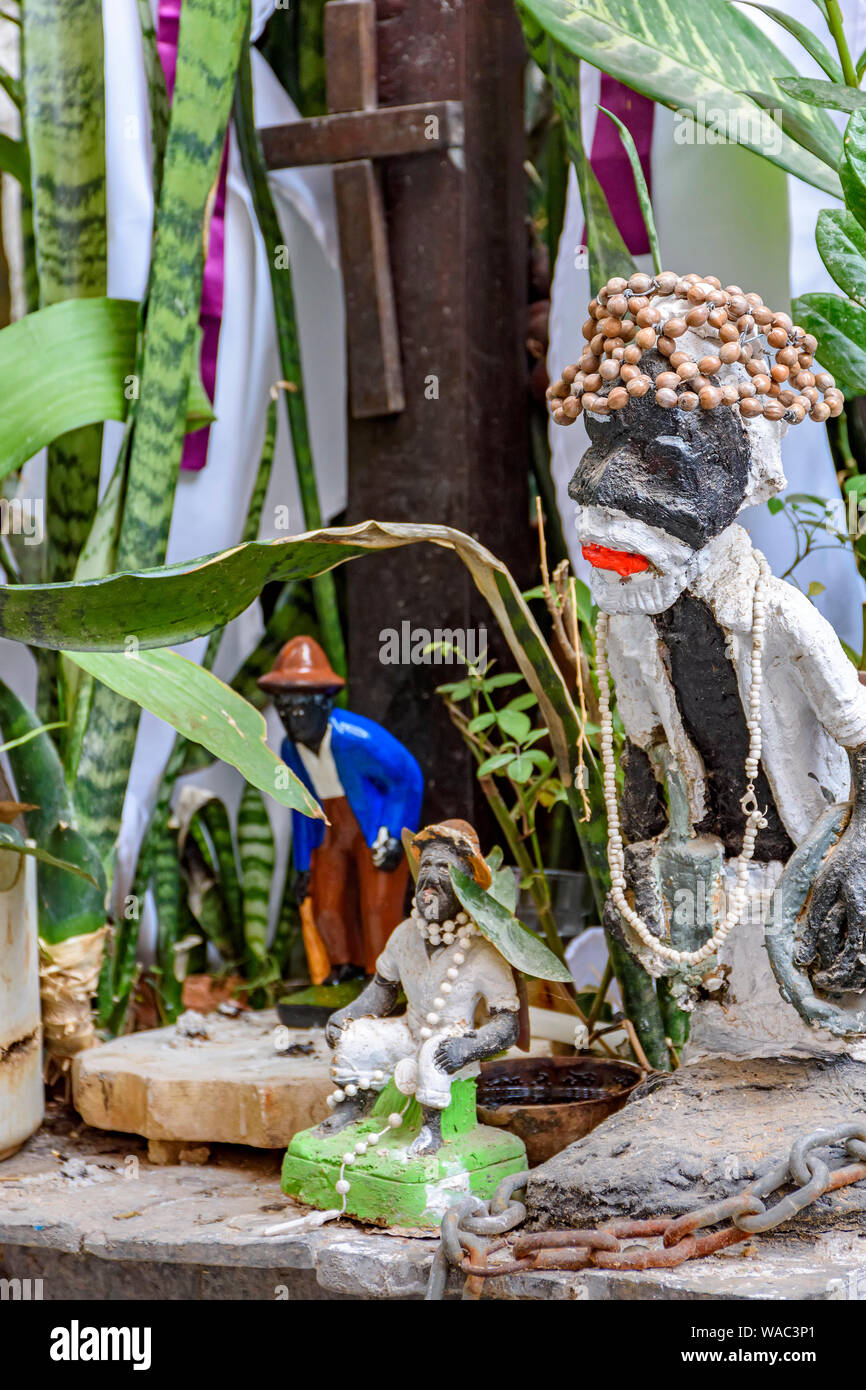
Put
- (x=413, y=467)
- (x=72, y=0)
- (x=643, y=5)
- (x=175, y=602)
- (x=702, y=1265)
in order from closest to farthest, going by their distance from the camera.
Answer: (x=702, y=1265), (x=175, y=602), (x=643, y=5), (x=72, y=0), (x=413, y=467)

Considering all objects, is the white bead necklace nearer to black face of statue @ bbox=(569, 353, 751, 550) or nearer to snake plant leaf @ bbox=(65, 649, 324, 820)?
black face of statue @ bbox=(569, 353, 751, 550)

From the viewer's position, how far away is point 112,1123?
161 centimetres

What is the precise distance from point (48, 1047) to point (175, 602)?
2.55ft

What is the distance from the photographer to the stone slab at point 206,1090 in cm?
152

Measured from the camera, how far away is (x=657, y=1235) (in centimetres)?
112

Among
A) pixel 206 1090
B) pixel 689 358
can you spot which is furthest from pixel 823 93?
pixel 206 1090

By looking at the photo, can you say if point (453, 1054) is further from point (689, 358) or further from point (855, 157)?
point (855, 157)

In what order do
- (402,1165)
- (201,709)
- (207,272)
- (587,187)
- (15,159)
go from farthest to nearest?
(207,272), (15,159), (587,187), (201,709), (402,1165)

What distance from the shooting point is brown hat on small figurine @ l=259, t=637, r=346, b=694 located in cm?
173

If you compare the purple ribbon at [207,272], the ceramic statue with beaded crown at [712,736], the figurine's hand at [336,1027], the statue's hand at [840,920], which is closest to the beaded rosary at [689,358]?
the ceramic statue with beaded crown at [712,736]

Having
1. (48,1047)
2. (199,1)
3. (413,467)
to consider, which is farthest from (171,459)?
(48,1047)

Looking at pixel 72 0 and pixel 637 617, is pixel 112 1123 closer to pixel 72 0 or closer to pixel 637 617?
pixel 637 617

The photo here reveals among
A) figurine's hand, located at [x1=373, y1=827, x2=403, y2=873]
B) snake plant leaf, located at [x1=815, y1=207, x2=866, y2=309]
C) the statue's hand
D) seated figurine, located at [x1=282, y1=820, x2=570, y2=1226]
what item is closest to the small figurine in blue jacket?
figurine's hand, located at [x1=373, y1=827, x2=403, y2=873]

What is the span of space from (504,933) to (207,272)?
45.8 inches
